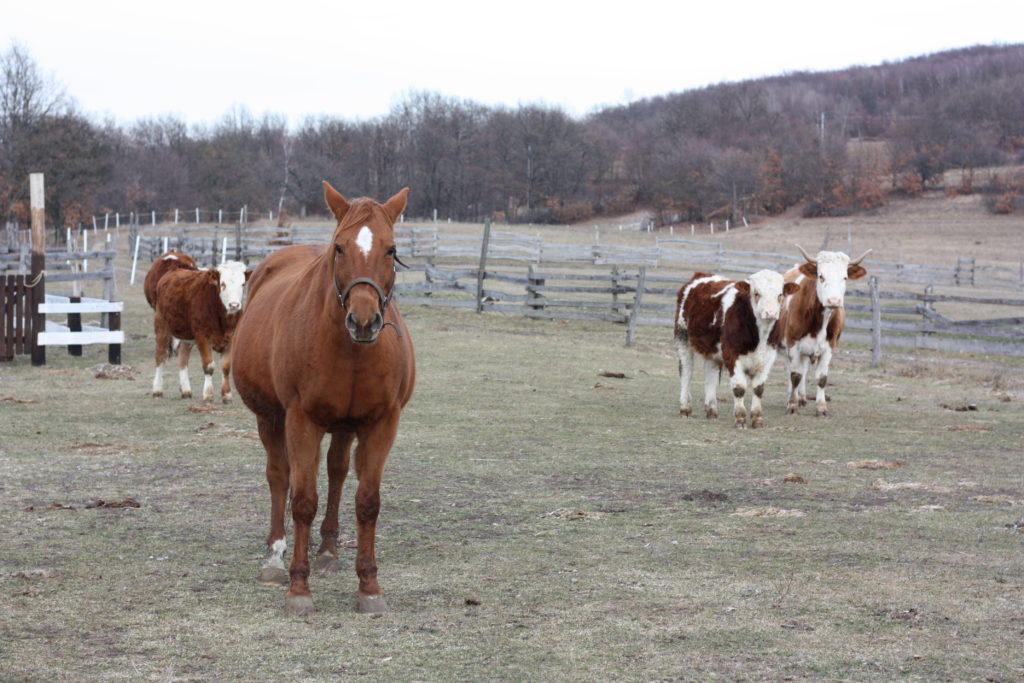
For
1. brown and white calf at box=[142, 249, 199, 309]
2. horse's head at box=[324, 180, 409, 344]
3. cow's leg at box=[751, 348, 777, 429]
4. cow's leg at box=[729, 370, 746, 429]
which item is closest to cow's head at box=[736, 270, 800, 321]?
cow's leg at box=[751, 348, 777, 429]

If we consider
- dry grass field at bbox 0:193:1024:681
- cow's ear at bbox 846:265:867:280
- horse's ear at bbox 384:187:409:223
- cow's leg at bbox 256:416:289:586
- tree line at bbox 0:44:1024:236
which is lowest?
dry grass field at bbox 0:193:1024:681

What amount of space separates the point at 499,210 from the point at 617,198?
10.6m

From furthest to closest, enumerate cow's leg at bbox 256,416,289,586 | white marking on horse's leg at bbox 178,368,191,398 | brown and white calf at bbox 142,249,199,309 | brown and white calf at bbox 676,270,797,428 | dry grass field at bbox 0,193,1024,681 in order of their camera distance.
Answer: brown and white calf at bbox 142,249,199,309 → white marking on horse's leg at bbox 178,368,191,398 → brown and white calf at bbox 676,270,797,428 → cow's leg at bbox 256,416,289,586 → dry grass field at bbox 0,193,1024,681

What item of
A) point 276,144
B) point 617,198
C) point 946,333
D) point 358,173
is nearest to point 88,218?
point 358,173

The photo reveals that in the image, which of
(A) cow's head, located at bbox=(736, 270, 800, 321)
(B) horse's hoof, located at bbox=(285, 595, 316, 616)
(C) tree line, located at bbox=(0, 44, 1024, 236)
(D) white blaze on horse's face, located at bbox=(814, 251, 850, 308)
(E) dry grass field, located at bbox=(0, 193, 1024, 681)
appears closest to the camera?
(E) dry grass field, located at bbox=(0, 193, 1024, 681)

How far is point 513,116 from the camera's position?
79938mm

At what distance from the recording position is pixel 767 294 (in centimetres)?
1166

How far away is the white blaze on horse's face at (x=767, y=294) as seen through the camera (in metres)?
11.6

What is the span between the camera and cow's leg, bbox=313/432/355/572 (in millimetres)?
5969

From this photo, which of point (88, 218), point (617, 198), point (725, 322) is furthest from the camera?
point (617, 198)

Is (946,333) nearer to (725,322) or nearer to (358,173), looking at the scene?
(725,322)

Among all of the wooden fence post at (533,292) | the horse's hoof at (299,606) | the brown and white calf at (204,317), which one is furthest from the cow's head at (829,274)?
the wooden fence post at (533,292)

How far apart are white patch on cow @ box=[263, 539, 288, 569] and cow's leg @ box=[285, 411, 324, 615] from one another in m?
0.42

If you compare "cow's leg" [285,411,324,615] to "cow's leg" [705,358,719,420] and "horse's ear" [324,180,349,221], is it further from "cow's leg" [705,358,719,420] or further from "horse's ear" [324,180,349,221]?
"cow's leg" [705,358,719,420]
